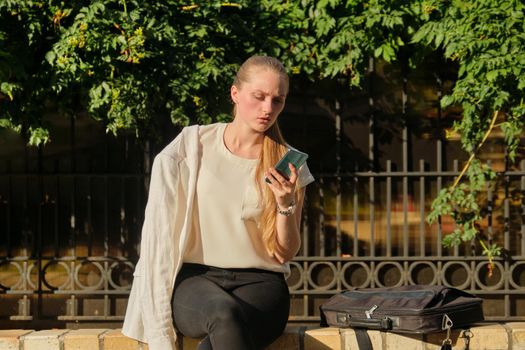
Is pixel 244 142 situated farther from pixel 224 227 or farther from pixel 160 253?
pixel 160 253

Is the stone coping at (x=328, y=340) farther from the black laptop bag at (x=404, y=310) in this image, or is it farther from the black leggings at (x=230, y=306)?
the black leggings at (x=230, y=306)

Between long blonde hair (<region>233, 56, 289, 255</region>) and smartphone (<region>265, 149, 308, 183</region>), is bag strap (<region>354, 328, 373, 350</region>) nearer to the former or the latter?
long blonde hair (<region>233, 56, 289, 255</region>)

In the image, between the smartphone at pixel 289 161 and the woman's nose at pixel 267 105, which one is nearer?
the smartphone at pixel 289 161

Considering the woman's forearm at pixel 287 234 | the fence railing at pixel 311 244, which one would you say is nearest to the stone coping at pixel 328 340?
the woman's forearm at pixel 287 234

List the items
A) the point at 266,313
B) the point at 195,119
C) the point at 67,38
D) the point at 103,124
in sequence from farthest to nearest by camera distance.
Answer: the point at 103,124, the point at 195,119, the point at 67,38, the point at 266,313

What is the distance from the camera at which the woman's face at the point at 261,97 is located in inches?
164

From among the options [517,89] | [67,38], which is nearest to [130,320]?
[67,38]

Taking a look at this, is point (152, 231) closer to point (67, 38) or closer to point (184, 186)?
point (184, 186)

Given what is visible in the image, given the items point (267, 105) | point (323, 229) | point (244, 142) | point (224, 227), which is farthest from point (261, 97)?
point (323, 229)

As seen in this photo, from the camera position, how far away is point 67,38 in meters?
7.06

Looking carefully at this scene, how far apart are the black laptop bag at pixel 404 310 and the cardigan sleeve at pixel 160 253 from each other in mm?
747

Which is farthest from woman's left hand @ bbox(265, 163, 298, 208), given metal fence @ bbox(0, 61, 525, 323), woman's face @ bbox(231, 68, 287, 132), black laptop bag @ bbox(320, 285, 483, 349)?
metal fence @ bbox(0, 61, 525, 323)

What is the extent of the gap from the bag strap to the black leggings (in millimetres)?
323

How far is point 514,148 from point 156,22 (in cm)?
266
